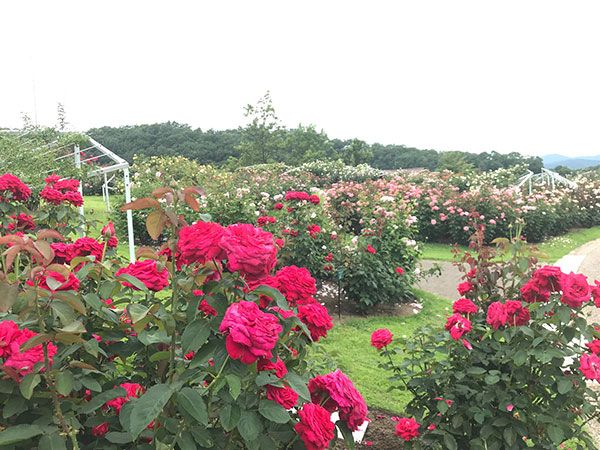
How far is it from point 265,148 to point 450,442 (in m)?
31.7

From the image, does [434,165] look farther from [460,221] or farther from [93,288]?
[93,288]

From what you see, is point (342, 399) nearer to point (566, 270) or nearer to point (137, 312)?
point (137, 312)

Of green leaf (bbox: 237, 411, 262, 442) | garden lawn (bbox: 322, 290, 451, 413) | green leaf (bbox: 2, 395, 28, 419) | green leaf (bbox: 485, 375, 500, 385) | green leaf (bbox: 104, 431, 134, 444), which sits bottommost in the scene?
garden lawn (bbox: 322, 290, 451, 413)

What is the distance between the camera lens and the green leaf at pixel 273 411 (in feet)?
3.67

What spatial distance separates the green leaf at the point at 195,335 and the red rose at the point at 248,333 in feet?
0.32

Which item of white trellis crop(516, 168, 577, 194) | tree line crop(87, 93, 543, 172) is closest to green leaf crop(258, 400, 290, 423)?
white trellis crop(516, 168, 577, 194)

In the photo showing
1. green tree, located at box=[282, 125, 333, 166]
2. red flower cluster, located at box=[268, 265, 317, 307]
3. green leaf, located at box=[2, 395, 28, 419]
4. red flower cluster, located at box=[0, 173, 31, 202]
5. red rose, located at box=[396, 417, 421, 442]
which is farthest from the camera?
green tree, located at box=[282, 125, 333, 166]

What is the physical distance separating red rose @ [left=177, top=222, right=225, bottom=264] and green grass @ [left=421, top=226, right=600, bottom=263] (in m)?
9.07

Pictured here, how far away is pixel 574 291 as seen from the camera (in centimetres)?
198

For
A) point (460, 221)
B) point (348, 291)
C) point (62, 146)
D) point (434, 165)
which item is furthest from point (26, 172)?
point (434, 165)

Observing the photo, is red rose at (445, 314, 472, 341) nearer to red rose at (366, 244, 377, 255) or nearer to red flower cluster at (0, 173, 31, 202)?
red flower cluster at (0, 173, 31, 202)

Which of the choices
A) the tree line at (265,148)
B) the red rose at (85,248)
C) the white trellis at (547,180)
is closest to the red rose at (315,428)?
the red rose at (85,248)

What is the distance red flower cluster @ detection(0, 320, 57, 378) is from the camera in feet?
3.65

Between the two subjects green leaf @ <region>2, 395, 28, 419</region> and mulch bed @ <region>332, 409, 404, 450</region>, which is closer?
green leaf @ <region>2, 395, 28, 419</region>
